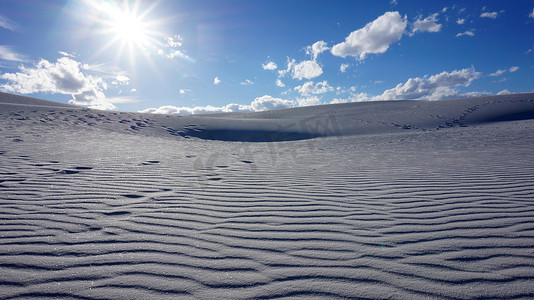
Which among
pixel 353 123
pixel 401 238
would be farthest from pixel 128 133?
pixel 353 123

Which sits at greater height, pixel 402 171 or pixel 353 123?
pixel 353 123

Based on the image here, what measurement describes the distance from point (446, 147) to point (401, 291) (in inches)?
323

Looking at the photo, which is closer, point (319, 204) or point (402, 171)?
point (319, 204)

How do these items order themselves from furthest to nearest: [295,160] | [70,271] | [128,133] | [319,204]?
[128,133]
[295,160]
[319,204]
[70,271]

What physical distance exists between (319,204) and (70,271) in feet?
8.32

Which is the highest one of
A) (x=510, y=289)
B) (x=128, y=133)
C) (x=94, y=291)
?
(x=128, y=133)

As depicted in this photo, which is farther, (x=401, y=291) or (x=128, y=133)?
(x=128, y=133)

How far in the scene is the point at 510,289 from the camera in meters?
1.70

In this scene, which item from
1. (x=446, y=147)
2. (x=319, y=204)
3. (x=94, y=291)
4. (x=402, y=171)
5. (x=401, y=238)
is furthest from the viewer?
(x=446, y=147)

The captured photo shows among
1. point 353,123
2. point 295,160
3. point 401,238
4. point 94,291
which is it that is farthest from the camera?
point 353,123

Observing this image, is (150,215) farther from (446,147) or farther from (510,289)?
(446,147)

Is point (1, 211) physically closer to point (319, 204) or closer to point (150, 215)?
point (150, 215)

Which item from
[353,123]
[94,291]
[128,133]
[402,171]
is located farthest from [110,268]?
[353,123]

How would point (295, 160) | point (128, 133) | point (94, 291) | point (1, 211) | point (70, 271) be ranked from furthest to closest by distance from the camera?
point (128, 133)
point (295, 160)
point (1, 211)
point (70, 271)
point (94, 291)
